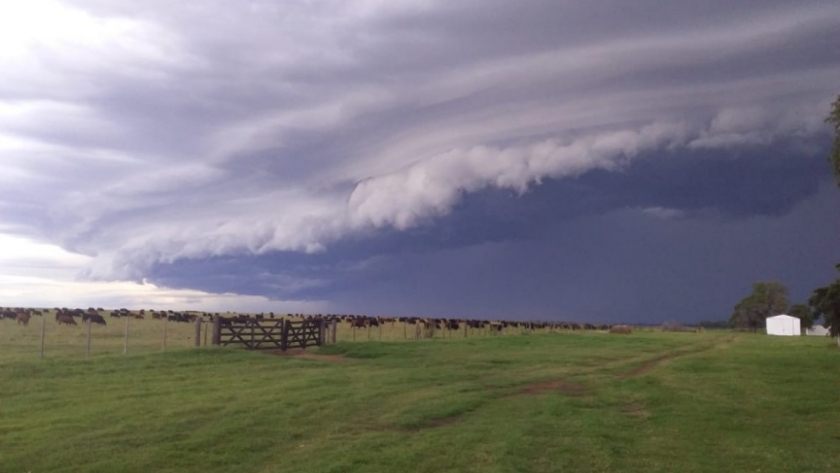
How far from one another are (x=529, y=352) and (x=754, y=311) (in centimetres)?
10165

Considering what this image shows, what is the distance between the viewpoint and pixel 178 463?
12750 millimetres

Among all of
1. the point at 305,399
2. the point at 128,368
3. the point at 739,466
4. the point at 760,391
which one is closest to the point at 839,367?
the point at 760,391

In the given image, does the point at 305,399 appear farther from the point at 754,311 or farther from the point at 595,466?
the point at 754,311

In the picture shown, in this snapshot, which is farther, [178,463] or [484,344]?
[484,344]

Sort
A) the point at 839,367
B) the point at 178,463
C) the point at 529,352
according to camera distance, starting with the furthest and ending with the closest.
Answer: the point at 529,352
the point at 839,367
the point at 178,463

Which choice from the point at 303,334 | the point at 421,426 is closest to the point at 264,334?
the point at 303,334

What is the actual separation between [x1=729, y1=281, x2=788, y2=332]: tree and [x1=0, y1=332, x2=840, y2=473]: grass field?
10659cm

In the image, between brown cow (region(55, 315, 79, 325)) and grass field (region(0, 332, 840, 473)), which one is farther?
brown cow (region(55, 315, 79, 325))

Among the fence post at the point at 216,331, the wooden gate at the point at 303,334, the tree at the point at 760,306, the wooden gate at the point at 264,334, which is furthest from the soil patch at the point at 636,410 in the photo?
the tree at the point at 760,306

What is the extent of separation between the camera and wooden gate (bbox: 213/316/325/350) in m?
33.5

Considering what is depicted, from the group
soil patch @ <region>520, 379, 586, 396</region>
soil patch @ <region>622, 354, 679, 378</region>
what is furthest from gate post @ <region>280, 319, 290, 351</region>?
soil patch @ <region>622, 354, 679, 378</region>

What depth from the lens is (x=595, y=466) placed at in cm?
1299

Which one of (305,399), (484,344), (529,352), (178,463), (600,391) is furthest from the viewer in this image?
(484,344)

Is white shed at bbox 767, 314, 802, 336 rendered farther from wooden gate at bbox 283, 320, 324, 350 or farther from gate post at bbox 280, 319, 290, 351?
gate post at bbox 280, 319, 290, 351
